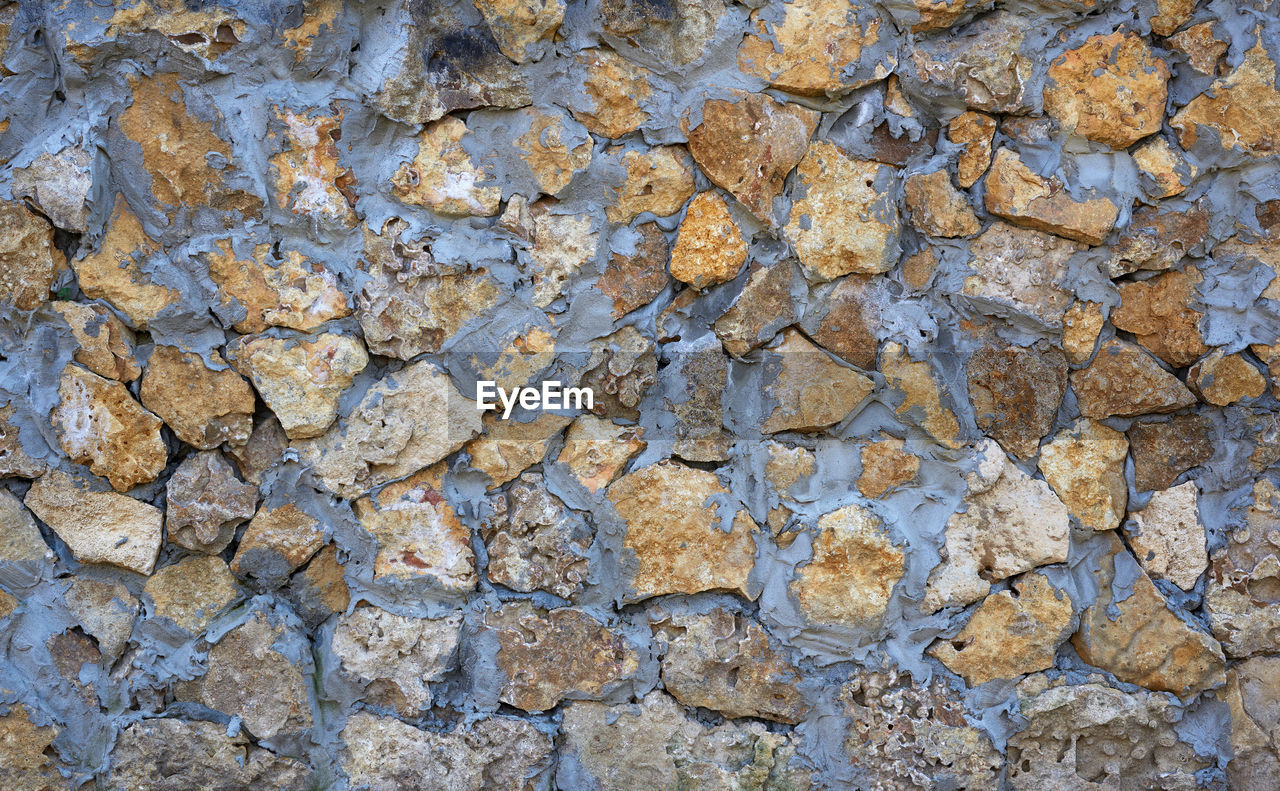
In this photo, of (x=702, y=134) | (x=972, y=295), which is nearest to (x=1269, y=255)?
(x=972, y=295)

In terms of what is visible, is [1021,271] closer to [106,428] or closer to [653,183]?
[653,183]

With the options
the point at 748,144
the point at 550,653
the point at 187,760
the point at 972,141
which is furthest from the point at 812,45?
the point at 187,760

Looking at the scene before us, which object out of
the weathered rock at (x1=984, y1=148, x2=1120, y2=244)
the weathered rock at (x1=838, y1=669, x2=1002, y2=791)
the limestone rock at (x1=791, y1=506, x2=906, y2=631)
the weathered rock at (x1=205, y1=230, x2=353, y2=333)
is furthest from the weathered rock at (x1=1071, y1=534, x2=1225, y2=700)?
the weathered rock at (x1=205, y1=230, x2=353, y2=333)

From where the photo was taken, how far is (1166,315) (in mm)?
1774

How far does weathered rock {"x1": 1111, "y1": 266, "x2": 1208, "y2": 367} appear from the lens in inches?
69.7

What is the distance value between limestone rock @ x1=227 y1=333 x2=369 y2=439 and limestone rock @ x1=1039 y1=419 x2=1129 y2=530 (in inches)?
52.7


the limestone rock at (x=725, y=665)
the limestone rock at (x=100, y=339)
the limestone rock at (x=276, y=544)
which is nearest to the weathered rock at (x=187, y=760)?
the limestone rock at (x=276, y=544)

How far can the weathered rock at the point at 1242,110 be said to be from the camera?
170 cm

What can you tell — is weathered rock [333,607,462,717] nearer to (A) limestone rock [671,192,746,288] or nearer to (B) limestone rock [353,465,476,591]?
(B) limestone rock [353,465,476,591]

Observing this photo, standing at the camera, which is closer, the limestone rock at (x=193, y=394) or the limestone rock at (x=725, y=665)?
the limestone rock at (x=193, y=394)

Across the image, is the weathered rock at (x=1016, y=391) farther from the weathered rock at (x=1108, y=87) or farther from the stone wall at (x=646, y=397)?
the weathered rock at (x=1108, y=87)

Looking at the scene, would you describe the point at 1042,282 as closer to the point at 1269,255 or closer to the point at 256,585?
the point at 1269,255

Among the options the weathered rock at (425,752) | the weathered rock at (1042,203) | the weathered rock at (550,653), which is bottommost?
the weathered rock at (425,752)

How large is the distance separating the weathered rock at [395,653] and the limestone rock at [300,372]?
14.9 inches
